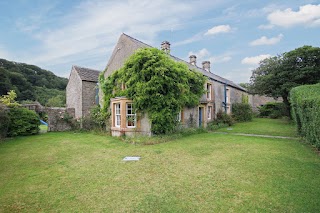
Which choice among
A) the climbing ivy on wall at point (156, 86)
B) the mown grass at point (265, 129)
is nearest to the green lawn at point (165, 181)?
the climbing ivy on wall at point (156, 86)

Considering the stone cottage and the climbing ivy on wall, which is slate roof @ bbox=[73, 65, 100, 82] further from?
the climbing ivy on wall

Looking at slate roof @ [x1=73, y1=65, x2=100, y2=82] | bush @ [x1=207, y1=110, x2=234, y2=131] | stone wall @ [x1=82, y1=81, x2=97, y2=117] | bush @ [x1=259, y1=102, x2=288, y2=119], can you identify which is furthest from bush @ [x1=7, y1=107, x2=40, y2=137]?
bush @ [x1=259, y1=102, x2=288, y2=119]

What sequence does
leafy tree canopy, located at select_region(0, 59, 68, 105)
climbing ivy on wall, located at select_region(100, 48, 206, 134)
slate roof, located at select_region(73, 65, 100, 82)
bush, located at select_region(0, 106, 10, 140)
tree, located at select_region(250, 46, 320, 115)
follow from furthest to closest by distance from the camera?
leafy tree canopy, located at select_region(0, 59, 68, 105) < slate roof, located at select_region(73, 65, 100, 82) < tree, located at select_region(250, 46, 320, 115) < bush, located at select_region(0, 106, 10, 140) < climbing ivy on wall, located at select_region(100, 48, 206, 134)

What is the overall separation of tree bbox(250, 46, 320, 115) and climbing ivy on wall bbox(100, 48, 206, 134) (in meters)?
13.4

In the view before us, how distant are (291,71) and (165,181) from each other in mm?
20626

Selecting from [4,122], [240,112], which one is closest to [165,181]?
[4,122]

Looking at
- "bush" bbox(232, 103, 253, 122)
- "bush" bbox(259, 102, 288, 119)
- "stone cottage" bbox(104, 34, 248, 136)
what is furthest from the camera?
"bush" bbox(259, 102, 288, 119)

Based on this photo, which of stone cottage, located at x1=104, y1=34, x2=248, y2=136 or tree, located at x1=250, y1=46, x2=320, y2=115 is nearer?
stone cottage, located at x1=104, y1=34, x2=248, y2=136

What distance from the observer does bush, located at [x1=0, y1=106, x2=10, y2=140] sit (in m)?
12.4

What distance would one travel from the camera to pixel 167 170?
6.07 m

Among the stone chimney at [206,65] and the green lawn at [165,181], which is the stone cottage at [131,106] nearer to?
the stone chimney at [206,65]

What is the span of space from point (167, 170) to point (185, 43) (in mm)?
15185

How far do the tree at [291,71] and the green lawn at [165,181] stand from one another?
13.5 meters

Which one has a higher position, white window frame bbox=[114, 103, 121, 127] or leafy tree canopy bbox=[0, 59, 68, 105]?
leafy tree canopy bbox=[0, 59, 68, 105]
